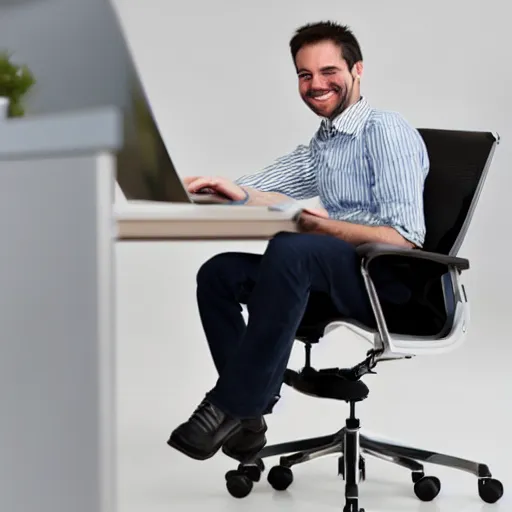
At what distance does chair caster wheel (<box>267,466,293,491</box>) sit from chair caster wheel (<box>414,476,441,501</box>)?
15.0 inches

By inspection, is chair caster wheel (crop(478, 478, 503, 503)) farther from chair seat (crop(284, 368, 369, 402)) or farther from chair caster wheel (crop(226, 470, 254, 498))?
chair caster wheel (crop(226, 470, 254, 498))

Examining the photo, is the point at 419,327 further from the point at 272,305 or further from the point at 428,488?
the point at 272,305

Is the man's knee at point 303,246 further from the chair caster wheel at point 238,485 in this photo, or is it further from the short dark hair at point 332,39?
the chair caster wheel at point 238,485

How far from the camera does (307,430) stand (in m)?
3.35

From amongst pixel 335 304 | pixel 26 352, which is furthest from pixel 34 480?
pixel 335 304

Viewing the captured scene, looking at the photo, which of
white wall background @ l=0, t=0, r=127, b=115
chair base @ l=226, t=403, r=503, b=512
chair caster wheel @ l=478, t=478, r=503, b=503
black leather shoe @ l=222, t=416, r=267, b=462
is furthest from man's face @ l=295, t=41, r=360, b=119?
white wall background @ l=0, t=0, r=127, b=115

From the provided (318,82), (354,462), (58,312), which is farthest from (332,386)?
(58,312)

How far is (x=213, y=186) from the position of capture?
7.13 feet

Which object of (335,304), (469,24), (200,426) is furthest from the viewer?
(469,24)

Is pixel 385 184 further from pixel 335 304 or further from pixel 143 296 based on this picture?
pixel 143 296

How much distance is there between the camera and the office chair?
94.2 inches

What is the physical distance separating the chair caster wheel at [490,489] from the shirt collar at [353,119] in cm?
107

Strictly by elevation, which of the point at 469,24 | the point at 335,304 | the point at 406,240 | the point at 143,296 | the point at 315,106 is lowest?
the point at 143,296

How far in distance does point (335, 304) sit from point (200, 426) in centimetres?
52
